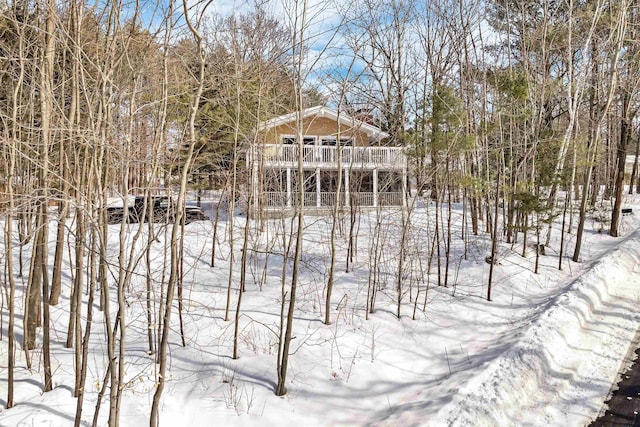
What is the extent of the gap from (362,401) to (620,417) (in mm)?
2776

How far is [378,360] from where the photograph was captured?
607 centimetres

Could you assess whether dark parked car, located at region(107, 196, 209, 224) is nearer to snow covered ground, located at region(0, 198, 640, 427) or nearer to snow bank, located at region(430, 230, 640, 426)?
snow covered ground, located at region(0, 198, 640, 427)

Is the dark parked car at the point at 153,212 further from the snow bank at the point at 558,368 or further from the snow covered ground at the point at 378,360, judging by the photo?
the snow bank at the point at 558,368

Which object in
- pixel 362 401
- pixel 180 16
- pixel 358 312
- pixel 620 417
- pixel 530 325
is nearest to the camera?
pixel 180 16

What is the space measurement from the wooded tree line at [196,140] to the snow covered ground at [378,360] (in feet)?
0.96

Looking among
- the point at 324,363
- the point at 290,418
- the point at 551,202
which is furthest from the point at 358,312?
the point at 551,202

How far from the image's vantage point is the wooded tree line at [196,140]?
12.8 ft

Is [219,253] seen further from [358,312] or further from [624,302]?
[624,302]

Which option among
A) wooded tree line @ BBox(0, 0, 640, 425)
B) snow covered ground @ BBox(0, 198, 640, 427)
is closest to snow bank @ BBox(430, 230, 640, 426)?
snow covered ground @ BBox(0, 198, 640, 427)

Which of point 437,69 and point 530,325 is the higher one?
point 437,69

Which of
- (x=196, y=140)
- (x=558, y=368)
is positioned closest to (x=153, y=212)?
(x=196, y=140)

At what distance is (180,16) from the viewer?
4.26 m

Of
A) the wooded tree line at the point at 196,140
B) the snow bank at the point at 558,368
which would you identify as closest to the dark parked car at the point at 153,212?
the wooded tree line at the point at 196,140

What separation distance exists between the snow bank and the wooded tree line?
198cm
